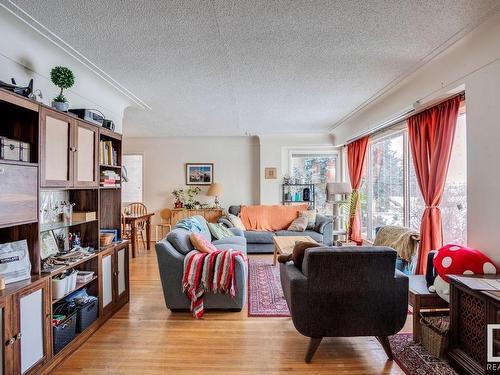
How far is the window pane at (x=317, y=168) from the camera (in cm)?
671

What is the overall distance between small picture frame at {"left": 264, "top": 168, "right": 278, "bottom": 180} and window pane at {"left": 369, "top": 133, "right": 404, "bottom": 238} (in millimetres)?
2144

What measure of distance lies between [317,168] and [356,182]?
4.10 feet

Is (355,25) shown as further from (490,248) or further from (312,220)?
(312,220)

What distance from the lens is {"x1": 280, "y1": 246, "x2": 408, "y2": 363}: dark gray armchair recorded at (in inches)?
77.8

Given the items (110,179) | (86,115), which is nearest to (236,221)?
(110,179)

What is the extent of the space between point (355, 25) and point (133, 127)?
481 centimetres

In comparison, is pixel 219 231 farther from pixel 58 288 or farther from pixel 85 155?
pixel 58 288

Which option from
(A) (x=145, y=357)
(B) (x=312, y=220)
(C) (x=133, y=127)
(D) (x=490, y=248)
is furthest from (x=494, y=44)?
(C) (x=133, y=127)

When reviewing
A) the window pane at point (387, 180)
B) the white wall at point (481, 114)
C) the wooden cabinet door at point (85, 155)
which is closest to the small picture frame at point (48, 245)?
the wooden cabinet door at point (85, 155)

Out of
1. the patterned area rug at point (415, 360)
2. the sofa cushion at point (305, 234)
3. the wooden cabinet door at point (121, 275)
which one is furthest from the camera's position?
the sofa cushion at point (305, 234)

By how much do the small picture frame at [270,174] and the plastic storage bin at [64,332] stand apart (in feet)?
16.0

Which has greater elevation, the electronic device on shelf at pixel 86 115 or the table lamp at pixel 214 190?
the electronic device on shelf at pixel 86 115

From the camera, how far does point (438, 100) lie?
9.77 feet

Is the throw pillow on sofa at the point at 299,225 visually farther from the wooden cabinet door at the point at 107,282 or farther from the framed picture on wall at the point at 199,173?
the wooden cabinet door at the point at 107,282
